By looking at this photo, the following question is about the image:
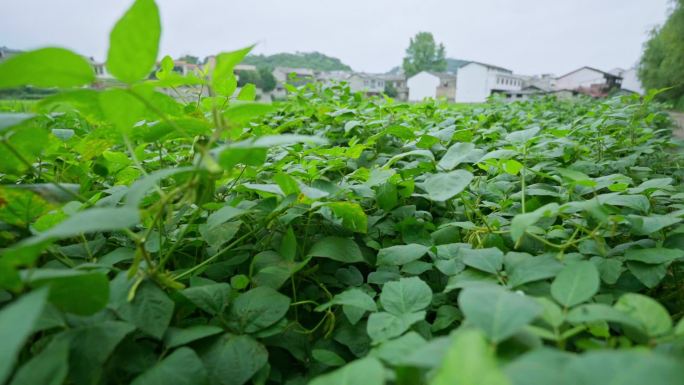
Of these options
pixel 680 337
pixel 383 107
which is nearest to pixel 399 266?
pixel 680 337

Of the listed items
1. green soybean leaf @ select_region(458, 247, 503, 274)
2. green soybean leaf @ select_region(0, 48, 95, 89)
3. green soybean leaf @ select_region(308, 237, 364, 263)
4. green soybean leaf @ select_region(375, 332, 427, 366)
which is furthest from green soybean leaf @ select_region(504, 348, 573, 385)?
green soybean leaf @ select_region(0, 48, 95, 89)

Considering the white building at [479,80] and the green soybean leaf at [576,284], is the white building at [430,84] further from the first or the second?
the green soybean leaf at [576,284]

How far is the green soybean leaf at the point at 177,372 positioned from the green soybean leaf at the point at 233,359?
0.03 metres

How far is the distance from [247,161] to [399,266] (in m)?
0.33

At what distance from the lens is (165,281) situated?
469 mm

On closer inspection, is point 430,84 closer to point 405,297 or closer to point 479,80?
point 479,80

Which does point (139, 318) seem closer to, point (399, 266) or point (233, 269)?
point (233, 269)

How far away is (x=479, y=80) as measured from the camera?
2952 centimetres

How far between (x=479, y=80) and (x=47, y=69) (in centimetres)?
3241

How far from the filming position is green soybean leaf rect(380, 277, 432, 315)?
0.49 metres

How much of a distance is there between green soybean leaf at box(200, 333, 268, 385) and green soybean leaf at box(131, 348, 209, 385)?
27mm

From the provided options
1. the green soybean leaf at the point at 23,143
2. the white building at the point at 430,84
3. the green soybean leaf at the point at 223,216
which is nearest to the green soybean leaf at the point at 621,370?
the green soybean leaf at the point at 223,216

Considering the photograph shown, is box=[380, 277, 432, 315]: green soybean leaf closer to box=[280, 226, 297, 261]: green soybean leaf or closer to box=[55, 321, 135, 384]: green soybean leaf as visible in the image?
box=[280, 226, 297, 261]: green soybean leaf

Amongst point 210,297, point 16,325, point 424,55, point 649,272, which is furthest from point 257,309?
point 424,55
